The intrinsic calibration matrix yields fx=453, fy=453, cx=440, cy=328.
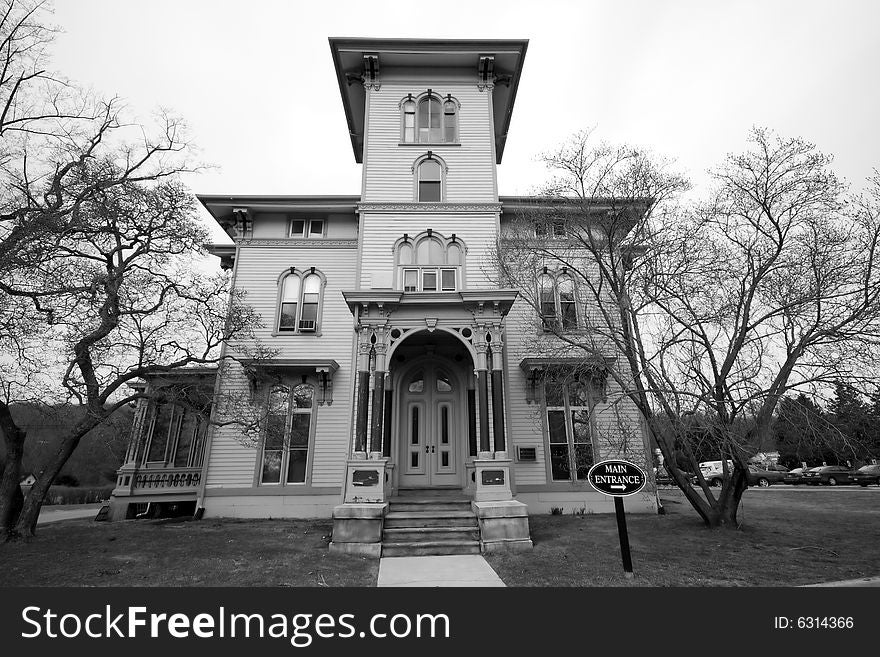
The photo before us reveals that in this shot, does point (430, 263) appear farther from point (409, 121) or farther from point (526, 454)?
point (526, 454)

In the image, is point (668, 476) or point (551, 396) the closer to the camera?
point (551, 396)

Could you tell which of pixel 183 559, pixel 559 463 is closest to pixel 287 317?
pixel 183 559

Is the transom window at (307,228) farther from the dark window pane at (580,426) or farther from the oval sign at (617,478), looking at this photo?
the oval sign at (617,478)

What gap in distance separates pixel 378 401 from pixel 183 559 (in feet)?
16.0

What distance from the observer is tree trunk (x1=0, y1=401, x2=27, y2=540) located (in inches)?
397

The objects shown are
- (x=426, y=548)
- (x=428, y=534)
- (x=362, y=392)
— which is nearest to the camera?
(x=426, y=548)

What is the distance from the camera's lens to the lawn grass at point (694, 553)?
6.93 meters

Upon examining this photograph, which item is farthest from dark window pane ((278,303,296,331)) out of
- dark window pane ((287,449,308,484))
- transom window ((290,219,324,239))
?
dark window pane ((287,449,308,484))

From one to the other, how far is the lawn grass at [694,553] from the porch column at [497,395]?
222cm

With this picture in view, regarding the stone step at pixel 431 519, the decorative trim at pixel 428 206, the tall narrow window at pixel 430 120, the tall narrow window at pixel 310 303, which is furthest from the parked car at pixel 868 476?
the tall narrow window at pixel 310 303

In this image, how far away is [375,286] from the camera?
13586 mm

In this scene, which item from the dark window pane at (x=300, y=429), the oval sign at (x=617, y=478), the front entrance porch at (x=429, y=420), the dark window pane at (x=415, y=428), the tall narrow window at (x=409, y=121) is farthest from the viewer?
the tall narrow window at (x=409, y=121)

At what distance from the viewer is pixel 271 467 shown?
14.3 metres

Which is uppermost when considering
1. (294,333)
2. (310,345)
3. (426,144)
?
(426,144)
